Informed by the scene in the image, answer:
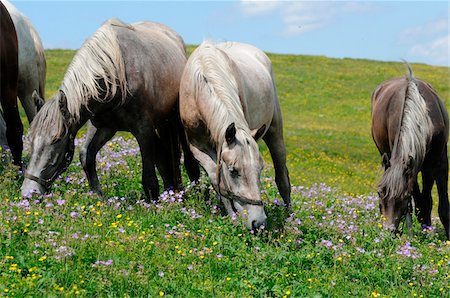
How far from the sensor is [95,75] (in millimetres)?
8648

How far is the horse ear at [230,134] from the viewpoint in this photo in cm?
752

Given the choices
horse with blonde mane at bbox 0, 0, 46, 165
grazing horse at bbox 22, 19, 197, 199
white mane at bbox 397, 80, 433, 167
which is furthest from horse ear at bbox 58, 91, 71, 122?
white mane at bbox 397, 80, 433, 167

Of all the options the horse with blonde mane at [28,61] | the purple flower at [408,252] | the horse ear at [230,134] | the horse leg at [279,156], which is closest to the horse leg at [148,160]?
the horse ear at [230,134]

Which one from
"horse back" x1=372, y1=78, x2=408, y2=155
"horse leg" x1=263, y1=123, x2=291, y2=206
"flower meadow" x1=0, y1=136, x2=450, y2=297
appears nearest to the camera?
"flower meadow" x1=0, y1=136, x2=450, y2=297

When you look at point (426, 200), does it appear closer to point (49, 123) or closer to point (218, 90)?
point (218, 90)

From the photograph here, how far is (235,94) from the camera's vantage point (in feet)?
28.1

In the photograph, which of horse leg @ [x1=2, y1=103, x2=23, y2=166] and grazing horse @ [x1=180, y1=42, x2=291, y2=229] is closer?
grazing horse @ [x1=180, y1=42, x2=291, y2=229]

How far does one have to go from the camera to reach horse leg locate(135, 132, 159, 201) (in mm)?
8930

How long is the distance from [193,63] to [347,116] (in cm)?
2678

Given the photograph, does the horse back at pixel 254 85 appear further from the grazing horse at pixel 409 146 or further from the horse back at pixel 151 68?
the grazing horse at pixel 409 146

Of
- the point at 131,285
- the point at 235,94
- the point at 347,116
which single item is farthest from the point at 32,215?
the point at 347,116

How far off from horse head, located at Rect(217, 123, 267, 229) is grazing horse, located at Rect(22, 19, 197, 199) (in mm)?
1753

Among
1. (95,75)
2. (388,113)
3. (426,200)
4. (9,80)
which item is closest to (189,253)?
(95,75)

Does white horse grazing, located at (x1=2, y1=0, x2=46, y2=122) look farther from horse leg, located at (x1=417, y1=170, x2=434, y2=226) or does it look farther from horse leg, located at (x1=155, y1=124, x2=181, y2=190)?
horse leg, located at (x1=417, y1=170, x2=434, y2=226)
